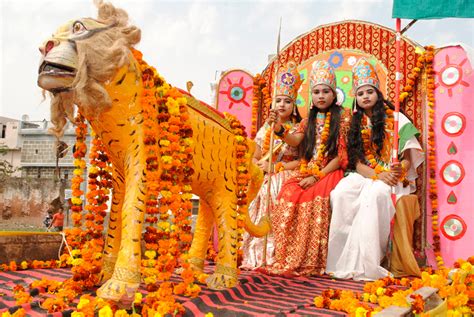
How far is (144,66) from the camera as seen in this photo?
2904 millimetres

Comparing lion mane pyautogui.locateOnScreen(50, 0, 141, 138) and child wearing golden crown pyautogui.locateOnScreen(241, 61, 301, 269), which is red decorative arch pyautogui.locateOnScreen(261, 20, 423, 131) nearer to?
child wearing golden crown pyautogui.locateOnScreen(241, 61, 301, 269)

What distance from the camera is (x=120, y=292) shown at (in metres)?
2.45

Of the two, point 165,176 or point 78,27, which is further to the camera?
point 165,176

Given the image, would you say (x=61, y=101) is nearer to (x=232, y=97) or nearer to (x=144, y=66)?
(x=144, y=66)

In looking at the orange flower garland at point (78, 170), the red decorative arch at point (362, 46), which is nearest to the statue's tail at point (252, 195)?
the orange flower garland at point (78, 170)

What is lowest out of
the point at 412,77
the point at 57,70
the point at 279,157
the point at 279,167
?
the point at 279,167

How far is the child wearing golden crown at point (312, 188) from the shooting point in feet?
14.7

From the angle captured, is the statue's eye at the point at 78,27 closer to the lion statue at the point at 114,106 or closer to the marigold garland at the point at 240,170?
the lion statue at the point at 114,106

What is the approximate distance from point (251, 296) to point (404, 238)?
2057 millimetres

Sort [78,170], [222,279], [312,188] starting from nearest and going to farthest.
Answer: [78,170]
[222,279]
[312,188]

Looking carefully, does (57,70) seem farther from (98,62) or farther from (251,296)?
(251,296)

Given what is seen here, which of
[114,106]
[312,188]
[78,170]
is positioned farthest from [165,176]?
[312,188]

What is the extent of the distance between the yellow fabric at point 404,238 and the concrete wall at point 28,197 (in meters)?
14.6

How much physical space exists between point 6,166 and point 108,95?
24.3 m
